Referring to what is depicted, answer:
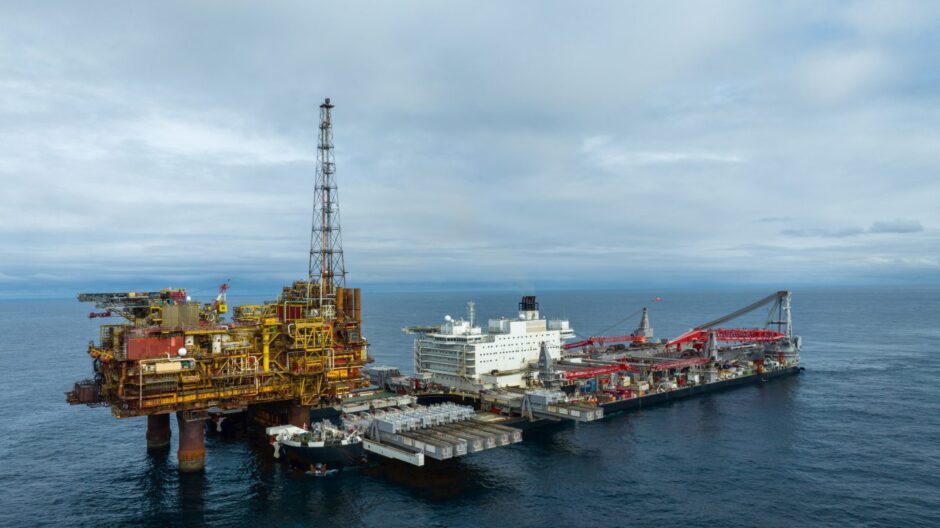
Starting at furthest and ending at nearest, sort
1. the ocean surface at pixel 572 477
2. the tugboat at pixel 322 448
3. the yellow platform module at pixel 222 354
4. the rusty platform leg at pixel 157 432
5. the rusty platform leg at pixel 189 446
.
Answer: the rusty platform leg at pixel 157 432, the rusty platform leg at pixel 189 446, the tugboat at pixel 322 448, the yellow platform module at pixel 222 354, the ocean surface at pixel 572 477

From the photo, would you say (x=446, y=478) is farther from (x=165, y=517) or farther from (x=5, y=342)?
(x=5, y=342)

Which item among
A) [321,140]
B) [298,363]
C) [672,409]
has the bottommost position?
[672,409]

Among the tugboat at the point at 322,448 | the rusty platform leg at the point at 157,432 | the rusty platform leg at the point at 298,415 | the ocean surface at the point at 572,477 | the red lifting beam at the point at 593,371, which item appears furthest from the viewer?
the red lifting beam at the point at 593,371

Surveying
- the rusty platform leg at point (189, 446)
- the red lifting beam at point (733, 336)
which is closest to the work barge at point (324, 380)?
the rusty platform leg at point (189, 446)

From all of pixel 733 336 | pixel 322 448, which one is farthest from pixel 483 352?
pixel 733 336

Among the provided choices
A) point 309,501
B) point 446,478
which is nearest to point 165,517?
point 309,501

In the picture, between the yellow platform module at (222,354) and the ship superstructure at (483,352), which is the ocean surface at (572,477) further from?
the ship superstructure at (483,352)
